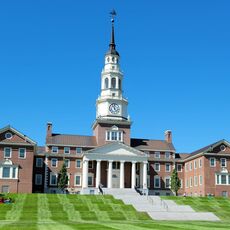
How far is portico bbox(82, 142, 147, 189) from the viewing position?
237 feet

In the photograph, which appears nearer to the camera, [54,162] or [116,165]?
[116,165]

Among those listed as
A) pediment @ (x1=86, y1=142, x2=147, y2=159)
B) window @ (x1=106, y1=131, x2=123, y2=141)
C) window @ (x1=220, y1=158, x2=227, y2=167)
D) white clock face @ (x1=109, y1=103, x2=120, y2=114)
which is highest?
white clock face @ (x1=109, y1=103, x2=120, y2=114)

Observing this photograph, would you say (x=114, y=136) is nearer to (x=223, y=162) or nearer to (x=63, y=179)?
(x=63, y=179)

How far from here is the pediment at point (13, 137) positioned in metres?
69.1

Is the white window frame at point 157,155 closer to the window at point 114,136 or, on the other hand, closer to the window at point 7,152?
the window at point 114,136

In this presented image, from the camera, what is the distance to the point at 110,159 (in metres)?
72.5

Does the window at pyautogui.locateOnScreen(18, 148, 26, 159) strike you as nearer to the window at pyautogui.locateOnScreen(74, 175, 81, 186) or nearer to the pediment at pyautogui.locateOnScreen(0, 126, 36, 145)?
the pediment at pyautogui.locateOnScreen(0, 126, 36, 145)

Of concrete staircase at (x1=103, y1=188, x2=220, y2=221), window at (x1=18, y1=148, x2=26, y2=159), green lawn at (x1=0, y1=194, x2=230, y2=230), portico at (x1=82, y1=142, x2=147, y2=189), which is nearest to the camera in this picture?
green lawn at (x1=0, y1=194, x2=230, y2=230)

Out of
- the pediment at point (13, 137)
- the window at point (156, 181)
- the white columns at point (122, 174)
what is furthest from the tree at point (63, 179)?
the window at point (156, 181)

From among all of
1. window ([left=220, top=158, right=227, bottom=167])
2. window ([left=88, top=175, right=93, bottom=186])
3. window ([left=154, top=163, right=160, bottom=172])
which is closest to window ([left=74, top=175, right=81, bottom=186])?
window ([left=88, top=175, right=93, bottom=186])

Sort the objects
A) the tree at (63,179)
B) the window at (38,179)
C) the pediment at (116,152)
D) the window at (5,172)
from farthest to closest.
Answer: the window at (38,179), the pediment at (116,152), the tree at (63,179), the window at (5,172)

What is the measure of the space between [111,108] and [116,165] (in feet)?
34.5

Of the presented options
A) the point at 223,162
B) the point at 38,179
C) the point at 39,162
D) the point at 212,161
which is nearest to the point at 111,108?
the point at 39,162

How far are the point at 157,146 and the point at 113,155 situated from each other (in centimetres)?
1301
